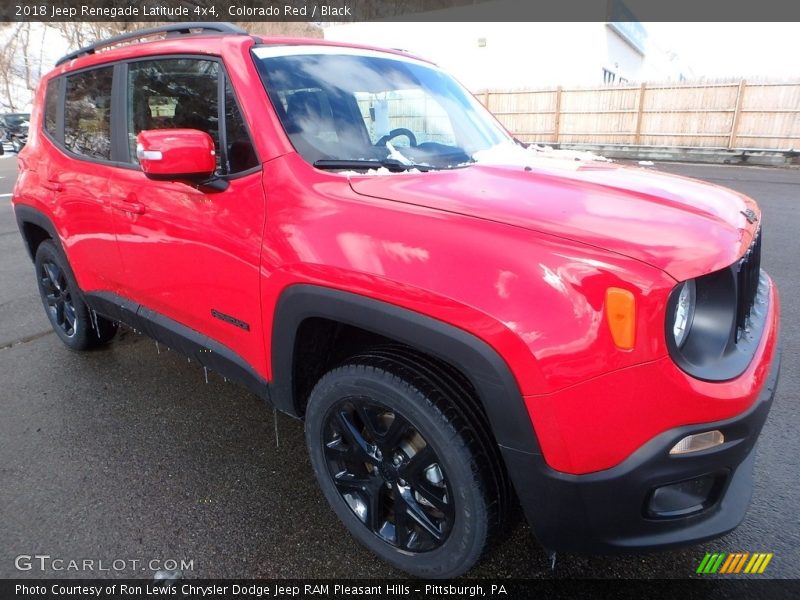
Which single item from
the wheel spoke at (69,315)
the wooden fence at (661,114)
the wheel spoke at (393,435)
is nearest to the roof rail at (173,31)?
the wheel spoke at (69,315)

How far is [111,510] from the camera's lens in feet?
7.50

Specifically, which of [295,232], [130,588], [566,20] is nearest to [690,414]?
[295,232]

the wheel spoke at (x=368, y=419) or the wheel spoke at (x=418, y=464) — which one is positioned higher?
the wheel spoke at (x=368, y=419)

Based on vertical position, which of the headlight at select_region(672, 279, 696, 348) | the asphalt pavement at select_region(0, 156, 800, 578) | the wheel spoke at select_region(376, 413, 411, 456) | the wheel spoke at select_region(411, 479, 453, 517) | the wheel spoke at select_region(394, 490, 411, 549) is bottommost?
the asphalt pavement at select_region(0, 156, 800, 578)

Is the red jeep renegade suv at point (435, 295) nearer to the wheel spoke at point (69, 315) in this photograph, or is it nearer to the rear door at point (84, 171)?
the rear door at point (84, 171)

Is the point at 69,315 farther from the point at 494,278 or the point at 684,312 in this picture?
the point at 684,312

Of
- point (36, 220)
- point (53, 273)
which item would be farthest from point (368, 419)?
point (53, 273)

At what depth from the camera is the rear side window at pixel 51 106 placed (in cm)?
343

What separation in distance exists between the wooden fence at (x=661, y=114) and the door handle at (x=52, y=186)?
47.5ft

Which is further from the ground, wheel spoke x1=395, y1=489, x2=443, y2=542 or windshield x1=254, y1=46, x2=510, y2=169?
windshield x1=254, y1=46, x2=510, y2=169

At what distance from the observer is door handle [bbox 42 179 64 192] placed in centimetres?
319

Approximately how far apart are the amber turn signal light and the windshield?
1.04 meters

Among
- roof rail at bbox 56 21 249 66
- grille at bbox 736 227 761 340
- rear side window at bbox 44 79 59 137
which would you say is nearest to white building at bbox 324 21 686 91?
rear side window at bbox 44 79 59 137

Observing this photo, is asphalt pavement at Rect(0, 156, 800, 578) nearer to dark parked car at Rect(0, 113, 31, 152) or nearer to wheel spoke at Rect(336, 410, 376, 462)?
wheel spoke at Rect(336, 410, 376, 462)
